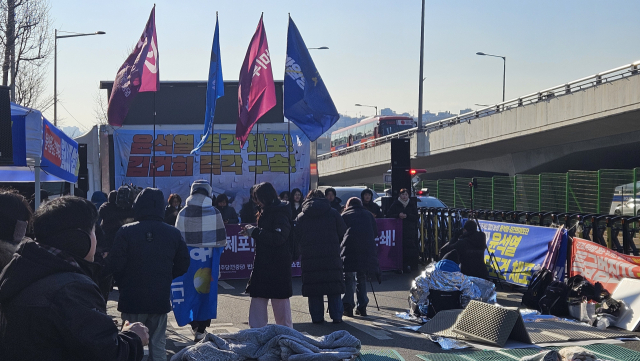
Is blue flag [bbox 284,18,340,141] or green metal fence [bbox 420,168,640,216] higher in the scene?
blue flag [bbox 284,18,340,141]

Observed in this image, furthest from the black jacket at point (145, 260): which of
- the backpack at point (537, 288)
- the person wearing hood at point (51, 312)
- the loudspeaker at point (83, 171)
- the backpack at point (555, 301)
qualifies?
the loudspeaker at point (83, 171)

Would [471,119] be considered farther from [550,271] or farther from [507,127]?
[550,271]

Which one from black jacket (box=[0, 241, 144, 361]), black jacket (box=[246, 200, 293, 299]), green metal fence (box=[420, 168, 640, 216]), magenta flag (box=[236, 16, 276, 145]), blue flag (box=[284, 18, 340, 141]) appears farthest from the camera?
green metal fence (box=[420, 168, 640, 216])

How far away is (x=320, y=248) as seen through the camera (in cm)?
885

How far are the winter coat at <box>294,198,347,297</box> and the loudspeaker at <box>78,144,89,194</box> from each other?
31.1ft

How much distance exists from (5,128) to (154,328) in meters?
3.07

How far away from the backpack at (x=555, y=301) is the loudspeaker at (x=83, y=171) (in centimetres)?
1160

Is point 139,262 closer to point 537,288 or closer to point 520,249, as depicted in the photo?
point 537,288

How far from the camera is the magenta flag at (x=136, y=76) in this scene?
41.1 ft

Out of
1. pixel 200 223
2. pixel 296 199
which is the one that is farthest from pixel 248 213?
pixel 200 223

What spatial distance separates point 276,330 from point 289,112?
21.6 ft

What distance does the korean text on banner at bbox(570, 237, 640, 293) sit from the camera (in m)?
9.23

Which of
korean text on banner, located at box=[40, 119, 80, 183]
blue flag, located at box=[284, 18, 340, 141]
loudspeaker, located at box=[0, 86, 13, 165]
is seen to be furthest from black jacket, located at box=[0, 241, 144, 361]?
blue flag, located at box=[284, 18, 340, 141]

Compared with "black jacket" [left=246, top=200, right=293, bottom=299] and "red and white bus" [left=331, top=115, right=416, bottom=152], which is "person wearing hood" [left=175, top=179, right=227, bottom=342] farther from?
"red and white bus" [left=331, top=115, right=416, bottom=152]
